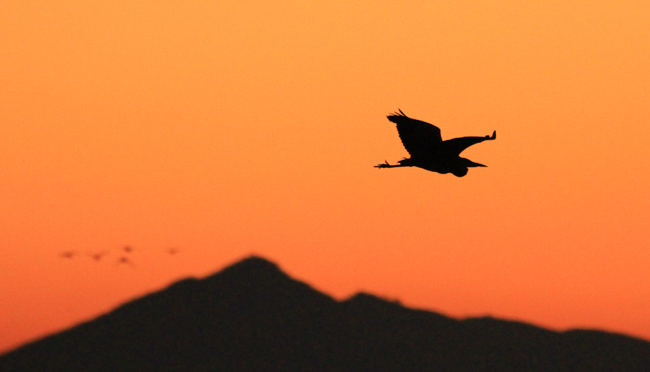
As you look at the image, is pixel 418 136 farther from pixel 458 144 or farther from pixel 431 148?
pixel 458 144

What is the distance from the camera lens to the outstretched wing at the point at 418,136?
25.4m

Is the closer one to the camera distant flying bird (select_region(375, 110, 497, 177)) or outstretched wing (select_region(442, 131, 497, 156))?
outstretched wing (select_region(442, 131, 497, 156))

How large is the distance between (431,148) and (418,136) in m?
0.75

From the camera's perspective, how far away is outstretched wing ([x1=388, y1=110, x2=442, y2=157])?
2539 centimetres

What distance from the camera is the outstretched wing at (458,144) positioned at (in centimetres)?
2367

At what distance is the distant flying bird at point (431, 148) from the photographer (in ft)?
80.5

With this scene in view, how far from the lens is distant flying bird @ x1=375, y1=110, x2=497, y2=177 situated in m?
24.5

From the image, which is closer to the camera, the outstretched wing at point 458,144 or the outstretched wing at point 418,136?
the outstretched wing at point 458,144

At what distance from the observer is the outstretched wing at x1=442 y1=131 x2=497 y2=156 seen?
2367cm

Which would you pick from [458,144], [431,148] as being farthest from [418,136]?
[458,144]

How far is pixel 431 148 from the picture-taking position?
25.4 m

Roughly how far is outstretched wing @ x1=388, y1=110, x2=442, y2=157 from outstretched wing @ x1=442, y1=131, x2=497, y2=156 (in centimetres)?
37

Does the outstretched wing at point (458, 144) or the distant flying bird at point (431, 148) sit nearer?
the outstretched wing at point (458, 144)

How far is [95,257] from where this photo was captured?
2232 inches
